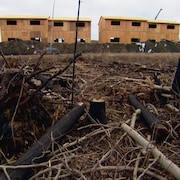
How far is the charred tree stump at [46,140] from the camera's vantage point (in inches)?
87.8

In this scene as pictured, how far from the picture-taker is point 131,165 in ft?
8.20

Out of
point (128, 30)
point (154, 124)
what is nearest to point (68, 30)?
point (128, 30)

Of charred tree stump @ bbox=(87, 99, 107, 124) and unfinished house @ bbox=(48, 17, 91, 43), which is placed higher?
unfinished house @ bbox=(48, 17, 91, 43)

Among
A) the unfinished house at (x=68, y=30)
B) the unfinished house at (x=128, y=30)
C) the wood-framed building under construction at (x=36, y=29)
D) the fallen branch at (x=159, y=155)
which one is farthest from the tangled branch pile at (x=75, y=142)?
the unfinished house at (x=128, y=30)

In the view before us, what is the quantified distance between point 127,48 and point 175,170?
928 inches

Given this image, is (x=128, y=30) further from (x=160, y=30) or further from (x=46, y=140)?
(x=46, y=140)

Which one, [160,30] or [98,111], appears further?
[160,30]

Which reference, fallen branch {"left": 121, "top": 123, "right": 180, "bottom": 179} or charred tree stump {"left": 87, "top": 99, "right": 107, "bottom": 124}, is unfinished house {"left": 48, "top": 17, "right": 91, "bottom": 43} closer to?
charred tree stump {"left": 87, "top": 99, "right": 107, "bottom": 124}

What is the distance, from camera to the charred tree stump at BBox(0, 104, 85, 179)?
2.23 m

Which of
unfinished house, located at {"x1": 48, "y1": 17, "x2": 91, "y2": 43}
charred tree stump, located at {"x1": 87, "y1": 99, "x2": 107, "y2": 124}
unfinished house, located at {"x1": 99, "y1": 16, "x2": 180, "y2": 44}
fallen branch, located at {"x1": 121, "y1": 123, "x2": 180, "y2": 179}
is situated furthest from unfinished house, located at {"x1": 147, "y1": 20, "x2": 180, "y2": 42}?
fallen branch, located at {"x1": 121, "y1": 123, "x2": 180, "y2": 179}

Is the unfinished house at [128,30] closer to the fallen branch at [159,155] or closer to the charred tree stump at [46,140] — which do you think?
the charred tree stump at [46,140]

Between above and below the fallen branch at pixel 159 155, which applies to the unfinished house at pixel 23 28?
above

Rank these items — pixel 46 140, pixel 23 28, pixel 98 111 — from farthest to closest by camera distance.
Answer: pixel 23 28 → pixel 98 111 → pixel 46 140

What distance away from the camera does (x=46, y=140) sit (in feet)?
8.67
